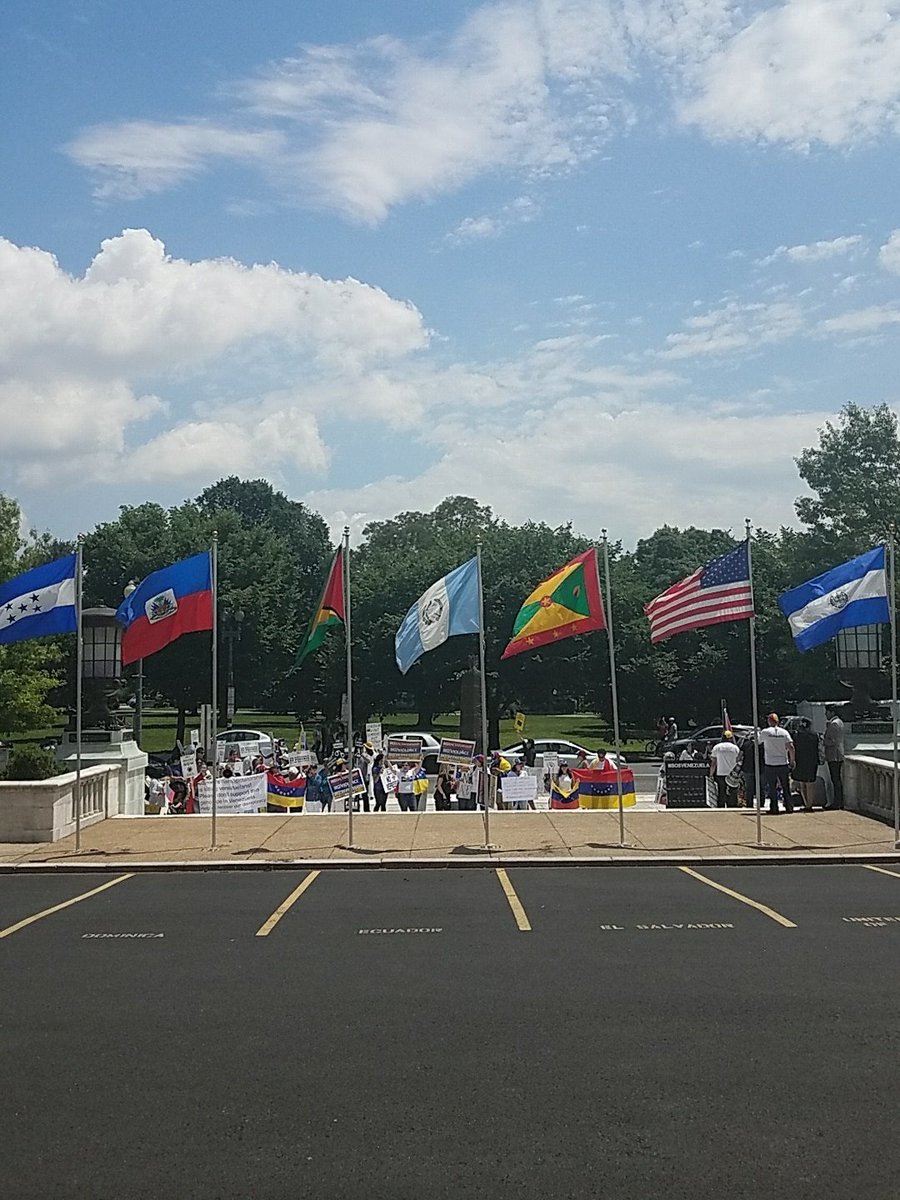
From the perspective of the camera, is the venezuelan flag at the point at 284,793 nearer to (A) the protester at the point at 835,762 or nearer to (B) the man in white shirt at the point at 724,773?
(B) the man in white shirt at the point at 724,773

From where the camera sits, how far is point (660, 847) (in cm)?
1764

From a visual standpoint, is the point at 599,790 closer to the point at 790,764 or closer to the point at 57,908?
the point at 790,764

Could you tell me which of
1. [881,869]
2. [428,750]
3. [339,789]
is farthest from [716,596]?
[428,750]

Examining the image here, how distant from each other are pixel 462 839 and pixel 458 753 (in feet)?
19.4

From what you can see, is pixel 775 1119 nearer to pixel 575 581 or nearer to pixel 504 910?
pixel 504 910

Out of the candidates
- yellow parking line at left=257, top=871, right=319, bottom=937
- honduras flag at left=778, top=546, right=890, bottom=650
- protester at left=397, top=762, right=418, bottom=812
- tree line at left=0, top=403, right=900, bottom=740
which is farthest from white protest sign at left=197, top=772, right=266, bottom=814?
tree line at left=0, top=403, right=900, bottom=740

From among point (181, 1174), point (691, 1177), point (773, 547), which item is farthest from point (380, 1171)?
point (773, 547)

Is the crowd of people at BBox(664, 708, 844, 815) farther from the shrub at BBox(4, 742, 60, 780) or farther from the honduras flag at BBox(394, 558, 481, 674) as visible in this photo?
the shrub at BBox(4, 742, 60, 780)

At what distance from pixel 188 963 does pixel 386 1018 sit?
2.62 metres

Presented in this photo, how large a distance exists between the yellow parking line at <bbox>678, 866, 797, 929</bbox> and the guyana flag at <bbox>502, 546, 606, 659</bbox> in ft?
14.3

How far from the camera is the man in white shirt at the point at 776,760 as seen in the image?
20.2 m

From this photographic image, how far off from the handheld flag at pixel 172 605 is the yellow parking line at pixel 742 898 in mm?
7974

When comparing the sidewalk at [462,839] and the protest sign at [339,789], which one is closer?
the sidewalk at [462,839]

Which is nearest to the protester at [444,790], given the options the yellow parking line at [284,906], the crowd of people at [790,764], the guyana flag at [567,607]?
the crowd of people at [790,764]
